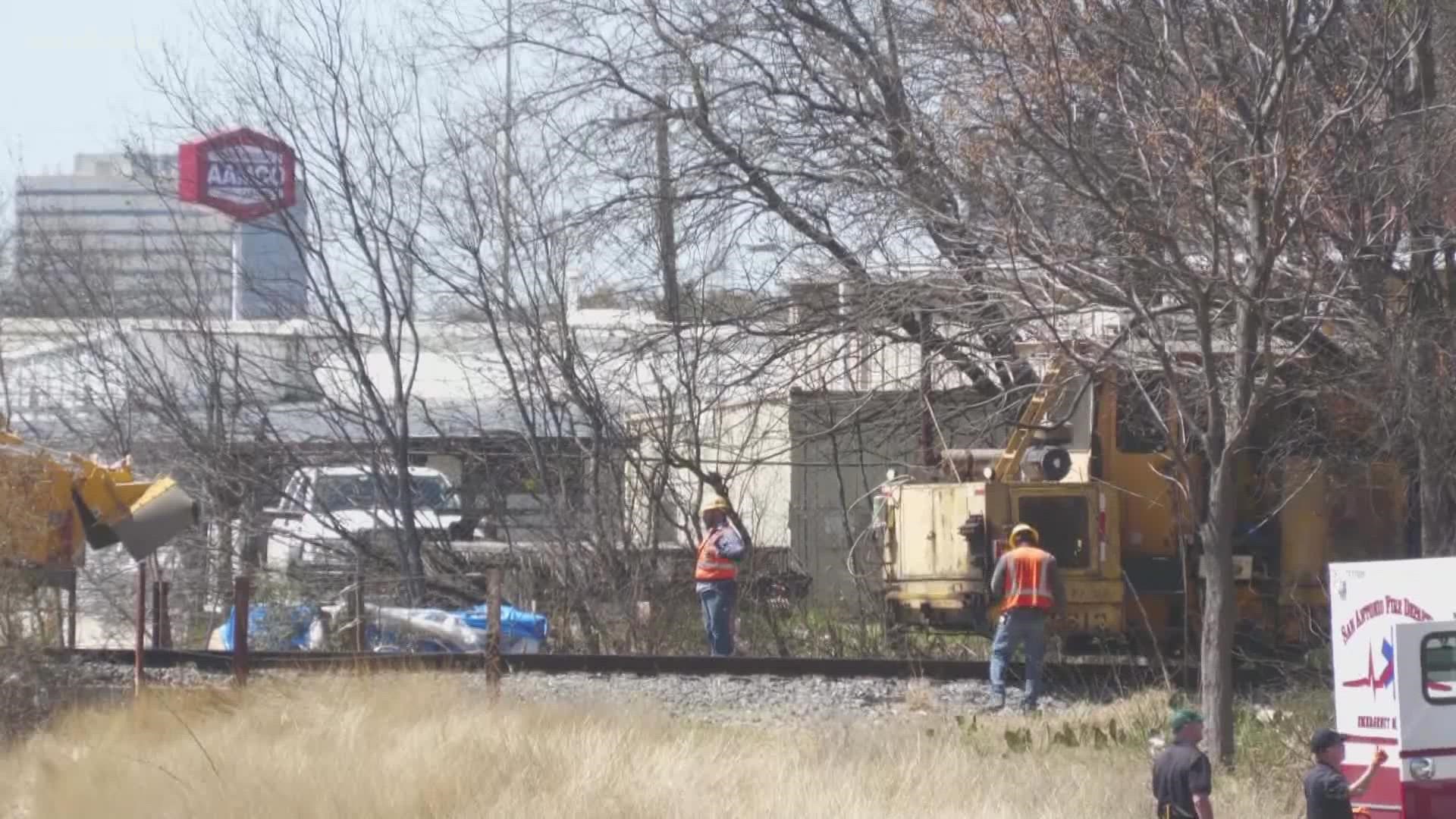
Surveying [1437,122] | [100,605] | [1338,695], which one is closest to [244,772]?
[1338,695]

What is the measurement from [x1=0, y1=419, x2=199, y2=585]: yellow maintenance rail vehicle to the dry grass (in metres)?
1.26

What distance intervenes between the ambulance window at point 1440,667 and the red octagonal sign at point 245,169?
16.7 m

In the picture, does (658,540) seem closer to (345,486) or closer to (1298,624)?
(345,486)

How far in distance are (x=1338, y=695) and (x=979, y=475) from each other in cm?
621

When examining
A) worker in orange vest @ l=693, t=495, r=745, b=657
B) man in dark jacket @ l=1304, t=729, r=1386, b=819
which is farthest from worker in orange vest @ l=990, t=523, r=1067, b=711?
man in dark jacket @ l=1304, t=729, r=1386, b=819

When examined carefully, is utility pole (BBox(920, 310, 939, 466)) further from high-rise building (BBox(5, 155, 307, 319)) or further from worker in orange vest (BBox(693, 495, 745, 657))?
high-rise building (BBox(5, 155, 307, 319))

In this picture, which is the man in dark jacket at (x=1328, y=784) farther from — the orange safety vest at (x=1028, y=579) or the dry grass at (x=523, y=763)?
the orange safety vest at (x=1028, y=579)

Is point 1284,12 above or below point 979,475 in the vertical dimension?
above

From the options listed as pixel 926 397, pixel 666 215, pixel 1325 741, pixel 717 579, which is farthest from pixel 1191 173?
pixel 666 215

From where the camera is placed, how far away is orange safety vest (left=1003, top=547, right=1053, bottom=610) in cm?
1403

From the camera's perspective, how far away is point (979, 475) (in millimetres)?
15898

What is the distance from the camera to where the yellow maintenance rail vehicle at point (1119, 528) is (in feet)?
48.4

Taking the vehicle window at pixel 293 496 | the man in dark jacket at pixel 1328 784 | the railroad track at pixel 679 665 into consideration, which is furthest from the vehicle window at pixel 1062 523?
the vehicle window at pixel 293 496

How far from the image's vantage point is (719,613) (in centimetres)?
1705
